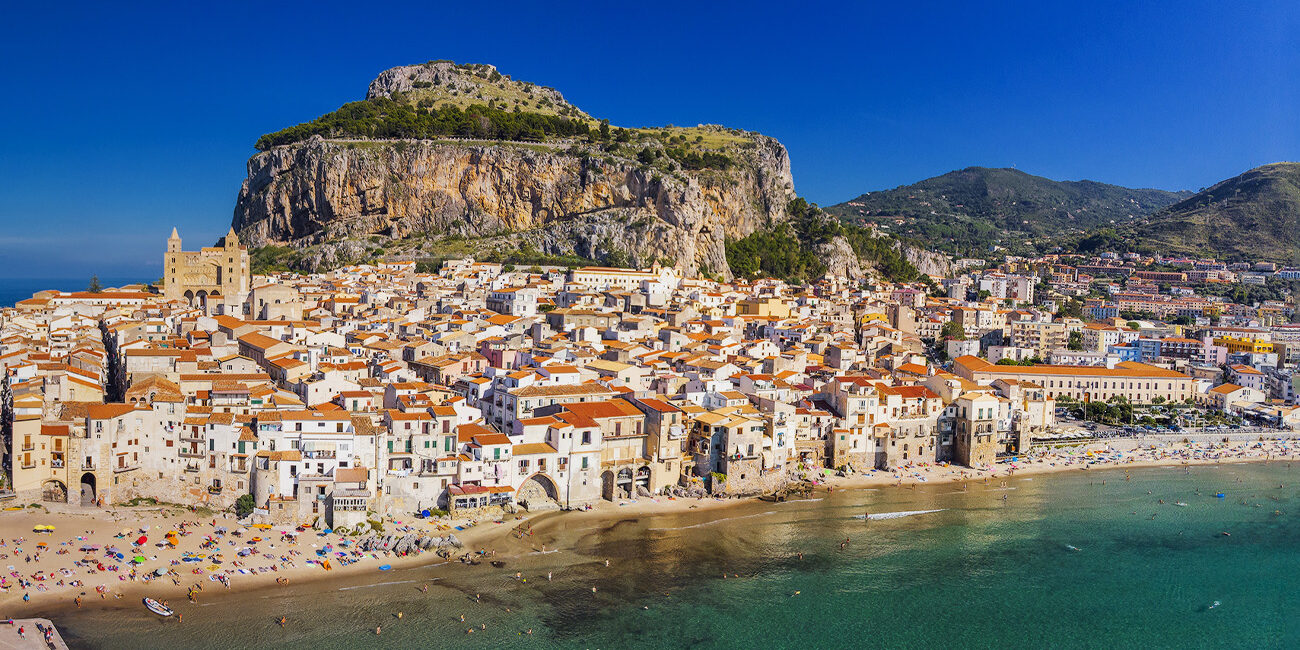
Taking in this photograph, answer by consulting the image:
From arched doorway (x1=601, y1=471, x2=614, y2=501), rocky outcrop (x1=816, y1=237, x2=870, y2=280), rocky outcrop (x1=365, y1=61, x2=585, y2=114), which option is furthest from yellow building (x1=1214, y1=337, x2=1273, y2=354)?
rocky outcrop (x1=365, y1=61, x2=585, y2=114)

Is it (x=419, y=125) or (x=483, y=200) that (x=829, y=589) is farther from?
(x=419, y=125)

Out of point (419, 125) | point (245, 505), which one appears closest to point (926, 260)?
point (419, 125)

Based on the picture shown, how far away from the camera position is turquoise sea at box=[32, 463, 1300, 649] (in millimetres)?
21812

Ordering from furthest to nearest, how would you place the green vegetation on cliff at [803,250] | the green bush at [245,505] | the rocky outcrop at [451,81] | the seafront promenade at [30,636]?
the rocky outcrop at [451,81]
the green vegetation on cliff at [803,250]
the green bush at [245,505]
the seafront promenade at [30,636]

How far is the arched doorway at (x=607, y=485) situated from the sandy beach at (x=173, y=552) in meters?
0.47

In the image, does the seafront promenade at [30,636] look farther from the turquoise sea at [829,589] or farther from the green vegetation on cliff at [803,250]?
the green vegetation on cliff at [803,250]

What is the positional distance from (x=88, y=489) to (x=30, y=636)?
7971 mm

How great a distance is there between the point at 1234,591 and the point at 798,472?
44.9 feet

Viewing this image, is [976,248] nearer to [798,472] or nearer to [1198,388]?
[1198,388]

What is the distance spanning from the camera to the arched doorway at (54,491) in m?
26.7

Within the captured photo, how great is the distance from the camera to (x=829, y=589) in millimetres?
25516

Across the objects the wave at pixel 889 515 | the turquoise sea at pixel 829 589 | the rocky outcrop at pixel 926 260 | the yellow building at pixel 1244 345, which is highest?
the rocky outcrop at pixel 926 260

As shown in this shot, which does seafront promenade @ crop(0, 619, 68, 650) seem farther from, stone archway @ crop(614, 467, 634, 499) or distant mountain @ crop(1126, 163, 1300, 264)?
distant mountain @ crop(1126, 163, 1300, 264)

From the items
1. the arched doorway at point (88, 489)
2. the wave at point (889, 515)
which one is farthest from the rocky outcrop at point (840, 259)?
the arched doorway at point (88, 489)
